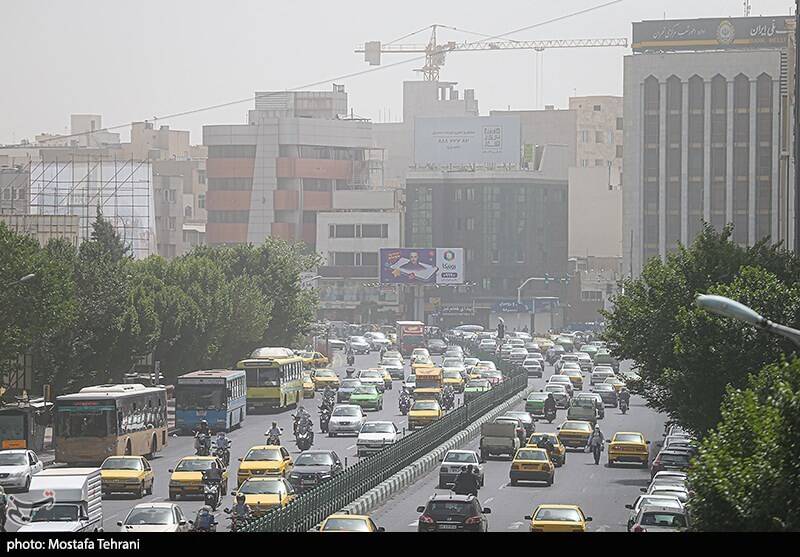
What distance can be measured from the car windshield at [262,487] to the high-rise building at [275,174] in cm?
14356

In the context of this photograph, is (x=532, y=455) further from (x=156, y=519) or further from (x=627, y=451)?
(x=156, y=519)

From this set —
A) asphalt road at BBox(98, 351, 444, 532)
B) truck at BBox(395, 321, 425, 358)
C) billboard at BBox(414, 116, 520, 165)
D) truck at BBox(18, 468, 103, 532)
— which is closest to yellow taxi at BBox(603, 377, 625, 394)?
asphalt road at BBox(98, 351, 444, 532)

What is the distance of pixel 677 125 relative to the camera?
15138 cm

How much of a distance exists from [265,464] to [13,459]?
21.6 ft

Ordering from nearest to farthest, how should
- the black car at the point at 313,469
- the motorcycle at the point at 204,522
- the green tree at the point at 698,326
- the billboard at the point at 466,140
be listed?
the motorcycle at the point at 204,522 → the green tree at the point at 698,326 → the black car at the point at 313,469 → the billboard at the point at 466,140

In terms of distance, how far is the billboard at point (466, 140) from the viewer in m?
169

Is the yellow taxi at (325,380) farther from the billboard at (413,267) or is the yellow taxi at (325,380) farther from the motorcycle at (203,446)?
the billboard at (413,267)

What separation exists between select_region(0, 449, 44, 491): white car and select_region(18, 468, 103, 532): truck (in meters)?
7.62

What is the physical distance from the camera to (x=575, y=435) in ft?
197

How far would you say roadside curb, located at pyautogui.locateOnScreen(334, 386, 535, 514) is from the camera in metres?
39.5

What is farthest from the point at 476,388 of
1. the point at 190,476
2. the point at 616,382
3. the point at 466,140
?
the point at 466,140

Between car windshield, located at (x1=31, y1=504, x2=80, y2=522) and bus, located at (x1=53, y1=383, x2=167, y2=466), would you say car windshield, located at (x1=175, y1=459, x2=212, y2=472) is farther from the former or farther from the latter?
car windshield, located at (x1=31, y1=504, x2=80, y2=522)

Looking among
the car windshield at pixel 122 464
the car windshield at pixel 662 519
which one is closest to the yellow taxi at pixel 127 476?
the car windshield at pixel 122 464
